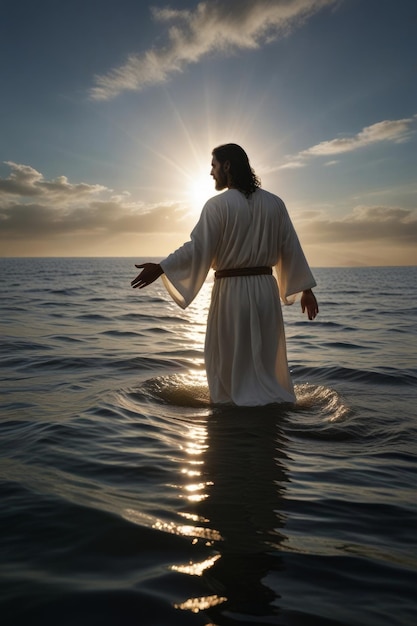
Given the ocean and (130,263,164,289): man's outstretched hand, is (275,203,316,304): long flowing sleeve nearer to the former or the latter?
the ocean

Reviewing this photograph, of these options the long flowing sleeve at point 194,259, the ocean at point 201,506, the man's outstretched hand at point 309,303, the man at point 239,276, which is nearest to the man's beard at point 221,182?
the man at point 239,276

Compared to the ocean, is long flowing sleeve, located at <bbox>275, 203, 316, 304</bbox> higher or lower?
higher

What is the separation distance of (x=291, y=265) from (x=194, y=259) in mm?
995

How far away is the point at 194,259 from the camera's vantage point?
4848 millimetres

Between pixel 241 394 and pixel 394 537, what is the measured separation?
8.60 feet

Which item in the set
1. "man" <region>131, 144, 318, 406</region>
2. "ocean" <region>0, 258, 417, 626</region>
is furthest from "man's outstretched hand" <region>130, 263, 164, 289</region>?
"ocean" <region>0, 258, 417, 626</region>

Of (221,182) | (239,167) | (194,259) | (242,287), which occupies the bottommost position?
(242,287)

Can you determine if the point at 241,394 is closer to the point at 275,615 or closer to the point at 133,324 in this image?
the point at 275,615

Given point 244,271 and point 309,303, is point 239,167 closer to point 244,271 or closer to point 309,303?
point 244,271

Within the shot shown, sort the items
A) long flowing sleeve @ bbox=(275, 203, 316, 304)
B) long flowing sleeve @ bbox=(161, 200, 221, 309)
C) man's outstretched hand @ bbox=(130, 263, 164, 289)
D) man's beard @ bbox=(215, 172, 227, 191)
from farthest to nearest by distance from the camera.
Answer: long flowing sleeve @ bbox=(275, 203, 316, 304), man's beard @ bbox=(215, 172, 227, 191), long flowing sleeve @ bbox=(161, 200, 221, 309), man's outstretched hand @ bbox=(130, 263, 164, 289)

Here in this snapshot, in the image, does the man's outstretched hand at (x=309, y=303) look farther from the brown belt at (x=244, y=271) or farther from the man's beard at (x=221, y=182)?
the man's beard at (x=221, y=182)

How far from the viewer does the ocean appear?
179cm

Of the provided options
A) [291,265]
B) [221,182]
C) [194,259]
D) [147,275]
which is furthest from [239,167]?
[147,275]

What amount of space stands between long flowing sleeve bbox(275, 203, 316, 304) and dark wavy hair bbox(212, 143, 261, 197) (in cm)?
40
